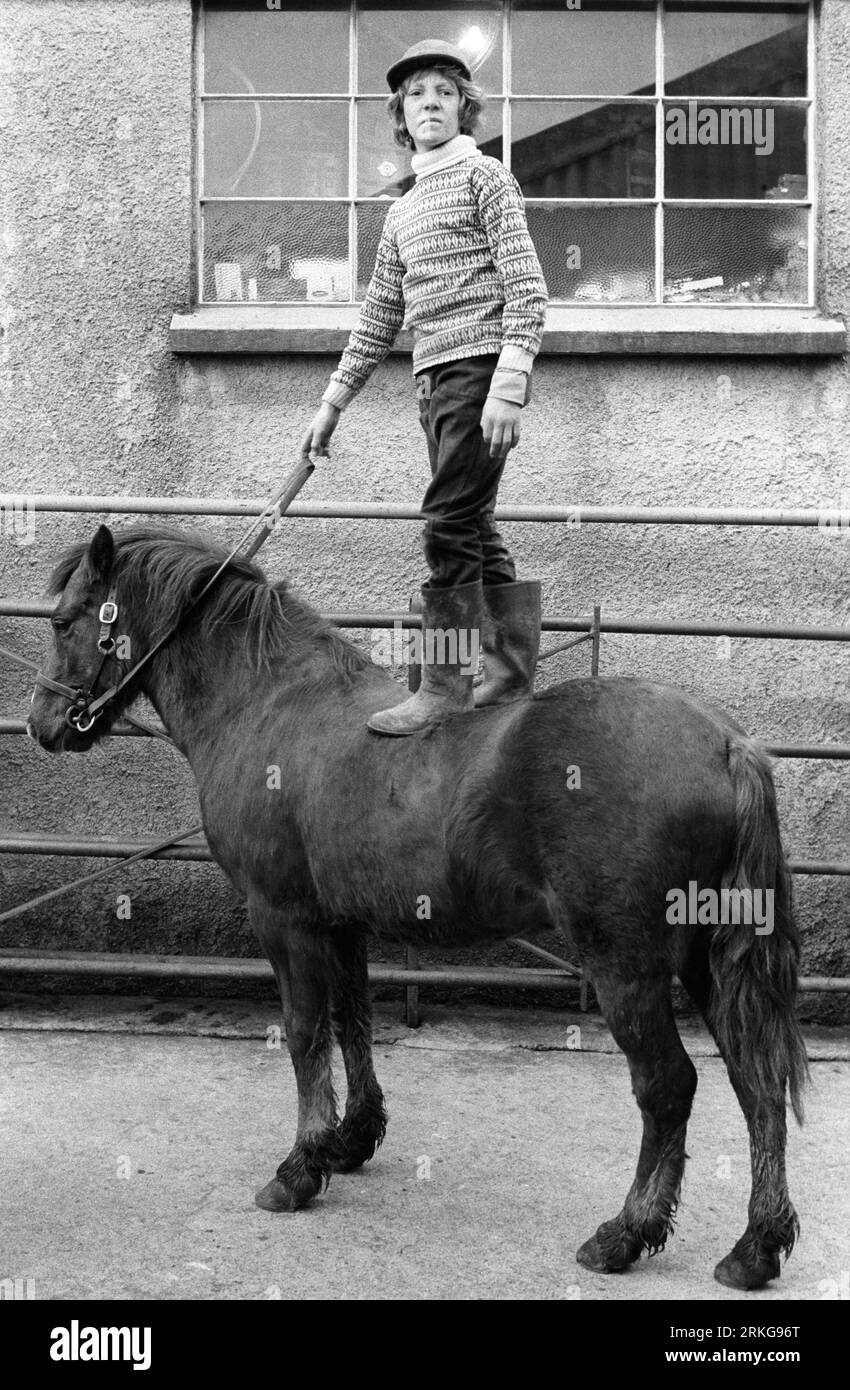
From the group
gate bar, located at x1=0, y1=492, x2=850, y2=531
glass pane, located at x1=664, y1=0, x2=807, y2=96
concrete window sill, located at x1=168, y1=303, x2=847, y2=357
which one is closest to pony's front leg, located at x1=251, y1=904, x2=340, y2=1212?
gate bar, located at x1=0, y1=492, x2=850, y2=531

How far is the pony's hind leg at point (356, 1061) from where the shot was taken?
13.5 ft

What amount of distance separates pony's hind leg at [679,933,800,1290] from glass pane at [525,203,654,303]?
3327mm

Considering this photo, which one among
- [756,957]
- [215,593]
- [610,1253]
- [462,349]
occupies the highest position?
[462,349]

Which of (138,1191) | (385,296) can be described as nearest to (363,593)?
(385,296)

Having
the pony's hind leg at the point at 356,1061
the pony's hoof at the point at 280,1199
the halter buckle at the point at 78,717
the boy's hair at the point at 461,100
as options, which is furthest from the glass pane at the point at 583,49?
the pony's hoof at the point at 280,1199

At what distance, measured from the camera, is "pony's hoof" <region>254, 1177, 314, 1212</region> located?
149 inches

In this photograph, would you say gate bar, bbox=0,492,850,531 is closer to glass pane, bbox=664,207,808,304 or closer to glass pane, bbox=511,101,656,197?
glass pane, bbox=664,207,808,304

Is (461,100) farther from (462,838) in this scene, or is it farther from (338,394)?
(462,838)

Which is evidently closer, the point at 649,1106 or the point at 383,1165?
the point at 649,1106

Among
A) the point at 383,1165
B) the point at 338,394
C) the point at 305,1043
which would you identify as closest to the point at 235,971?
the point at 383,1165

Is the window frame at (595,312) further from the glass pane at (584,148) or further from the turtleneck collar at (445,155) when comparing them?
the turtleneck collar at (445,155)

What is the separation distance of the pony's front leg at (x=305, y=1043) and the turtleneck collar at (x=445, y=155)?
2110 millimetres

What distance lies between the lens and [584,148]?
569 centimetres

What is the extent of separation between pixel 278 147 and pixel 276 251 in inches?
17.0
